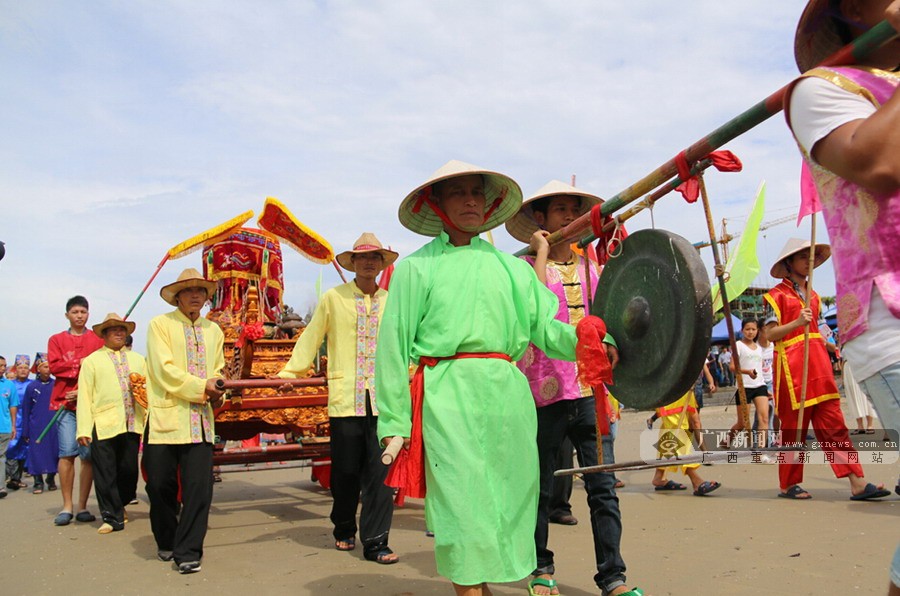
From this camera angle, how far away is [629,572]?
432cm

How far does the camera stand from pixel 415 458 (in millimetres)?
3201

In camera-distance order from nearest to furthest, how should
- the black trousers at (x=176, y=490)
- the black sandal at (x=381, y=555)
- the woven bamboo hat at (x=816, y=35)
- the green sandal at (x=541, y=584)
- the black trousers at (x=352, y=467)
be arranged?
the woven bamboo hat at (x=816, y=35) < the green sandal at (x=541, y=584) < the black sandal at (x=381, y=555) < the black trousers at (x=176, y=490) < the black trousers at (x=352, y=467)

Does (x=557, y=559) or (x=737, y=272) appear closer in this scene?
(x=737, y=272)

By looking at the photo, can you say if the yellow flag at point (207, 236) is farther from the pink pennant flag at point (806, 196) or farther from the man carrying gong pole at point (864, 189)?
the man carrying gong pole at point (864, 189)

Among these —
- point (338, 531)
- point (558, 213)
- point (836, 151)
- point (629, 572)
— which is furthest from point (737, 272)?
point (338, 531)

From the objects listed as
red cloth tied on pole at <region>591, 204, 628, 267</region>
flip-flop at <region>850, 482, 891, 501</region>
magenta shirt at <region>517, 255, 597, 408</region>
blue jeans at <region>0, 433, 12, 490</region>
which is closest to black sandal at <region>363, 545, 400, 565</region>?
magenta shirt at <region>517, 255, 597, 408</region>

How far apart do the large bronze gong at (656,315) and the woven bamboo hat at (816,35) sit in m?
0.76

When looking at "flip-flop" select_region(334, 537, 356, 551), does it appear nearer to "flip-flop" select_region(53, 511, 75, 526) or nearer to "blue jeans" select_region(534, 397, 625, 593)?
"blue jeans" select_region(534, 397, 625, 593)

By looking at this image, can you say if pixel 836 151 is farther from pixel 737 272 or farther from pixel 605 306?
pixel 737 272

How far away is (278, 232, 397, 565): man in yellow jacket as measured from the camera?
552cm

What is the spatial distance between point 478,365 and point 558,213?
1.64 metres

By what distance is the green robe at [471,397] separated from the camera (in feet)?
9.95

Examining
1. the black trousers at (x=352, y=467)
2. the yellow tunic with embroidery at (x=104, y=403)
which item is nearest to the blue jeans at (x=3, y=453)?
the yellow tunic with embroidery at (x=104, y=403)

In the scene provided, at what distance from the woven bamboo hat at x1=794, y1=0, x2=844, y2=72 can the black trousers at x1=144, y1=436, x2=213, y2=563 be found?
455 centimetres
